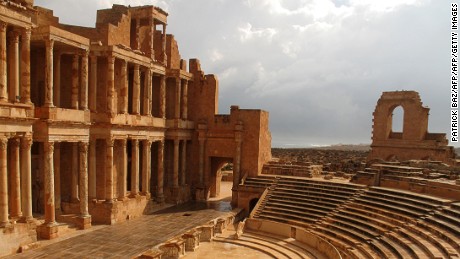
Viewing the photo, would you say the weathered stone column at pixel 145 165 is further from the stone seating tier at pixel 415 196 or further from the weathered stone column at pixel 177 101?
the stone seating tier at pixel 415 196

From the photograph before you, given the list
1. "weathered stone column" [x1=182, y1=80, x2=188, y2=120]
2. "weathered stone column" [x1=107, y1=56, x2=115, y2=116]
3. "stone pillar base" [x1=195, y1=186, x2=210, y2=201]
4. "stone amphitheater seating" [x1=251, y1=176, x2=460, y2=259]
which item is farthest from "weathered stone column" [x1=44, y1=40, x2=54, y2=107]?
"stone pillar base" [x1=195, y1=186, x2=210, y2=201]

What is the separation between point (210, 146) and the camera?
102 ft

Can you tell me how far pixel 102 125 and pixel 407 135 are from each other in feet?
98.8

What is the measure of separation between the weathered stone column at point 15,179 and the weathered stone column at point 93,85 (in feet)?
19.4

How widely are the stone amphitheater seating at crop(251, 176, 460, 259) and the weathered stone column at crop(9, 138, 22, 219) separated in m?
13.9

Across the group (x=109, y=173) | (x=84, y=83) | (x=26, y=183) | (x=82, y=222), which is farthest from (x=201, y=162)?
(x=26, y=183)

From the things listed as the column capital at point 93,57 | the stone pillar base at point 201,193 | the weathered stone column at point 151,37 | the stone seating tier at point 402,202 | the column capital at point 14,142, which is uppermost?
the weathered stone column at point 151,37

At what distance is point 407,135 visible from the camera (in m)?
37.2

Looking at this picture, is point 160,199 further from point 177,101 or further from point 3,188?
point 3,188

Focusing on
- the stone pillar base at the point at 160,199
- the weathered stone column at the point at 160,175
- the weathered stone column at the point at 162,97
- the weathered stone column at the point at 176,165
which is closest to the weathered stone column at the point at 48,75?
the weathered stone column at the point at 162,97

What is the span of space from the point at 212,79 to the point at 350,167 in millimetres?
15396

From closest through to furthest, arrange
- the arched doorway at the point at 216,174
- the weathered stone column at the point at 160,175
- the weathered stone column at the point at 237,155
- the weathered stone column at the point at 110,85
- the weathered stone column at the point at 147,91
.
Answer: the weathered stone column at the point at 110,85
the weathered stone column at the point at 147,91
the weathered stone column at the point at 160,175
the weathered stone column at the point at 237,155
the arched doorway at the point at 216,174

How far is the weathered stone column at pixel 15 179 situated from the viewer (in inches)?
675

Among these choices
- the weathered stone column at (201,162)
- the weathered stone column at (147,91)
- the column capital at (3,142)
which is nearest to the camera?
the column capital at (3,142)
